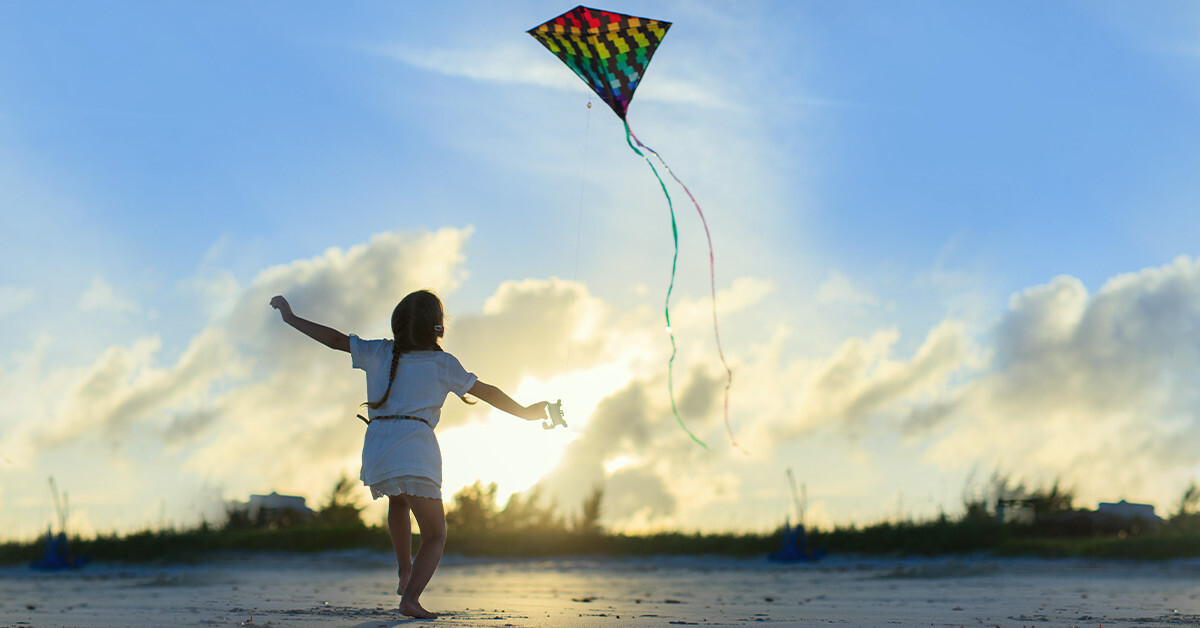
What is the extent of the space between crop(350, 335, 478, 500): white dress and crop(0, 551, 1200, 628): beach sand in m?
0.63

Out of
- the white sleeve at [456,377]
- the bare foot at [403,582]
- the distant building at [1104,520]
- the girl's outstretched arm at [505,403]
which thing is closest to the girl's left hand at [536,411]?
the girl's outstretched arm at [505,403]

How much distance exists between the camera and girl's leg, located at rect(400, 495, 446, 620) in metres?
4.66

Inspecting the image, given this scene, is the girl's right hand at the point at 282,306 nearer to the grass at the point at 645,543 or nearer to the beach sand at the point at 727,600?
the beach sand at the point at 727,600

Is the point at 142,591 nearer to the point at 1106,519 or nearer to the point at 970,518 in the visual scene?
the point at 970,518

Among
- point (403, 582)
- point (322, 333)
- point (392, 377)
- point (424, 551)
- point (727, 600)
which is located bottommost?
point (727, 600)

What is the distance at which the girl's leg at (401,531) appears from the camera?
15.9 ft

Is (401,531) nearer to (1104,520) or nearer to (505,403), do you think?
(505,403)

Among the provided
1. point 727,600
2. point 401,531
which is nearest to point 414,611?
point 401,531

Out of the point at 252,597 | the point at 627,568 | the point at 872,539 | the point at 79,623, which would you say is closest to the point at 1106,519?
the point at 872,539

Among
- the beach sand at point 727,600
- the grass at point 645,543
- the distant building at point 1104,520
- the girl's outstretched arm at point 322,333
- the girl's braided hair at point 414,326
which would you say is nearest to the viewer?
the beach sand at point 727,600

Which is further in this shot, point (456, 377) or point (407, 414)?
point (456, 377)

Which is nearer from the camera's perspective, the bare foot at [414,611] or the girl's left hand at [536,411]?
the bare foot at [414,611]

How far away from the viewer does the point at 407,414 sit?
15.3 ft

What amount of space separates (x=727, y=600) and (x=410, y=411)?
325 centimetres
